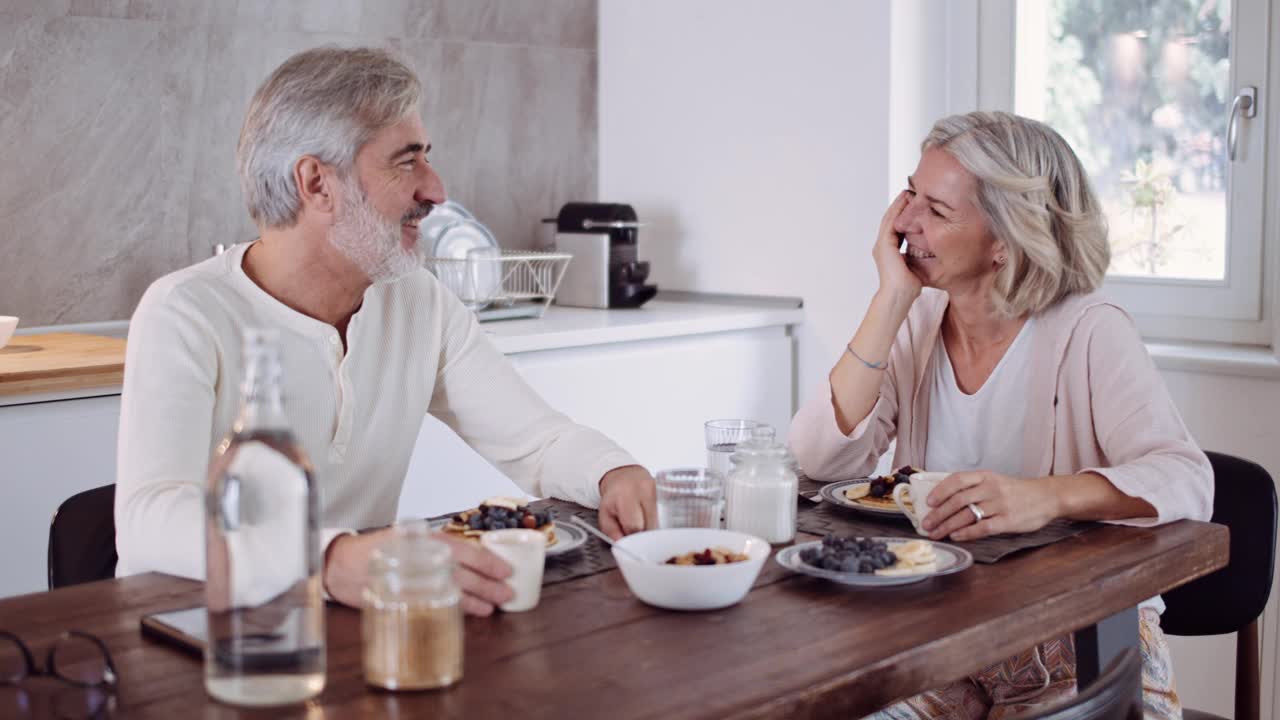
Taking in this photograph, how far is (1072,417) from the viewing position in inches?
74.6

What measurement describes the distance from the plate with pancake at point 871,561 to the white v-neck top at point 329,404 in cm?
37

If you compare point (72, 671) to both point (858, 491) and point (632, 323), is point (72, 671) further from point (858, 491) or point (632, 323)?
point (632, 323)

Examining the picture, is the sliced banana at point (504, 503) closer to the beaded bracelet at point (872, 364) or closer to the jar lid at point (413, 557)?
the jar lid at point (413, 557)

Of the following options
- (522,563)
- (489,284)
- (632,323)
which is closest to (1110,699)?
(522,563)

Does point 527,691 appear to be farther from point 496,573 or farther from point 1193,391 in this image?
point 1193,391

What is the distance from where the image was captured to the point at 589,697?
3.44 ft

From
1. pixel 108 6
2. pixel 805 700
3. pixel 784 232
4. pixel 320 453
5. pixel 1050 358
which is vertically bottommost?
pixel 805 700

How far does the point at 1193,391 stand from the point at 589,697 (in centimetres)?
215

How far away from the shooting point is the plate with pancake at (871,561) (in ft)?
4.42

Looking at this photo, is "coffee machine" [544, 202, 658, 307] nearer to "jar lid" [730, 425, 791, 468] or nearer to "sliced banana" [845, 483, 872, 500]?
"sliced banana" [845, 483, 872, 500]

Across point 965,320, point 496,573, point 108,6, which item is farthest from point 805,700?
point 108,6

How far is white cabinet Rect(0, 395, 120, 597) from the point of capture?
6.98ft

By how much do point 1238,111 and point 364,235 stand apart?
194cm

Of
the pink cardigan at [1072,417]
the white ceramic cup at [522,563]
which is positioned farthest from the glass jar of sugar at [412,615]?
the pink cardigan at [1072,417]
